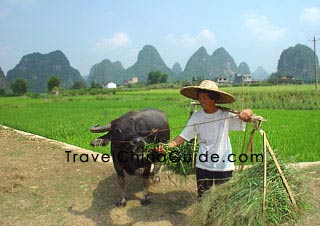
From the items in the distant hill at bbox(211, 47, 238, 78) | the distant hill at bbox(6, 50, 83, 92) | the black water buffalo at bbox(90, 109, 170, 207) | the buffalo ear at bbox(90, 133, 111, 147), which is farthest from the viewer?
the distant hill at bbox(211, 47, 238, 78)

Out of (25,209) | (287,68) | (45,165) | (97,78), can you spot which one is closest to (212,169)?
(25,209)

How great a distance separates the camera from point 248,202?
8.41ft

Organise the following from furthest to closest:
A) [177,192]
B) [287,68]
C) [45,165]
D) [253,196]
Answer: [287,68]
[45,165]
[177,192]
[253,196]

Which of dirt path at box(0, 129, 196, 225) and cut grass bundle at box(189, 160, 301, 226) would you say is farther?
dirt path at box(0, 129, 196, 225)

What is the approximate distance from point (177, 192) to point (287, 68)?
7307 cm

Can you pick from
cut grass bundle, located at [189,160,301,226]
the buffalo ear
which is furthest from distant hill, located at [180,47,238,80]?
cut grass bundle, located at [189,160,301,226]

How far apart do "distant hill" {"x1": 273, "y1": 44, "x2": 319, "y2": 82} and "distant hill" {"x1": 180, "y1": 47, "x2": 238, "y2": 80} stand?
3075cm

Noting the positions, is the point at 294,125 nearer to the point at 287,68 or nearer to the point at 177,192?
the point at 177,192

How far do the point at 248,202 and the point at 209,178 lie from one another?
29.7 inches

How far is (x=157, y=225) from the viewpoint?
3.61 metres

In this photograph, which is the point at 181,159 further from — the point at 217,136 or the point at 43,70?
the point at 43,70

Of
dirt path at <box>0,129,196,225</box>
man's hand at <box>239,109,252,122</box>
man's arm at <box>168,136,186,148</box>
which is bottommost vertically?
dirt path at <box>0,129,196,225</box>

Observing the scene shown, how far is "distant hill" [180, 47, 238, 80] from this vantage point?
10906 cm

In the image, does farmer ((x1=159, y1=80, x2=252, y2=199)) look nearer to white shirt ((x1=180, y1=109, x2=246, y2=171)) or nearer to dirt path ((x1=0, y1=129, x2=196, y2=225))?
white shirt ((x1=180, y1=109, x2=246, y2=171))
